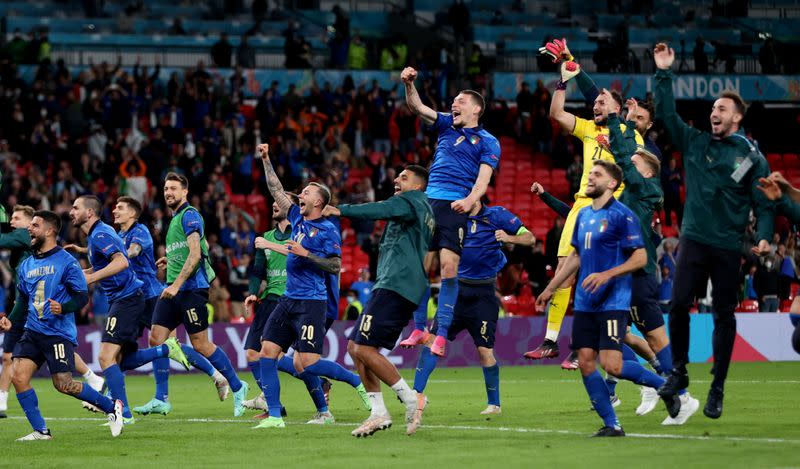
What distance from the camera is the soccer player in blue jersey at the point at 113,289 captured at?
14.1m

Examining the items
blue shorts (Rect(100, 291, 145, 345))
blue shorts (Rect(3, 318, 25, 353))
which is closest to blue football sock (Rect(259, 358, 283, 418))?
blue shorts (Rect(100, 291, 145, 345))

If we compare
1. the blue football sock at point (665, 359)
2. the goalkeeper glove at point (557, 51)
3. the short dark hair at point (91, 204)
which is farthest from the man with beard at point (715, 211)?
the short dark hair at point (91, 204)

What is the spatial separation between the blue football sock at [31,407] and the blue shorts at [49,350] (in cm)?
29

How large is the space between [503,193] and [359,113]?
4.17 metres

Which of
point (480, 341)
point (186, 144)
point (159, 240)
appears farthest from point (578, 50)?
point (480, 341)

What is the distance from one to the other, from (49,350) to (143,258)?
3142mm

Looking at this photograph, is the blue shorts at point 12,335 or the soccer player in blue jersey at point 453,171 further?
the blue shorts at point 12,335

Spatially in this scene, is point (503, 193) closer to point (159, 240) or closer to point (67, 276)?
point (159, 240)

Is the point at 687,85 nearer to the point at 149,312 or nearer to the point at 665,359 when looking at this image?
→ the point at 149,312

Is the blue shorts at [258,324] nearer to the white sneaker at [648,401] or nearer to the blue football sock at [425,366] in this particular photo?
the blue football sock at [425,366]

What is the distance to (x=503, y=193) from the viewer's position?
34.1 m

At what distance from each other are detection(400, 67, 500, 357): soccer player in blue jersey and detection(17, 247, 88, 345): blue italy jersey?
3.47m

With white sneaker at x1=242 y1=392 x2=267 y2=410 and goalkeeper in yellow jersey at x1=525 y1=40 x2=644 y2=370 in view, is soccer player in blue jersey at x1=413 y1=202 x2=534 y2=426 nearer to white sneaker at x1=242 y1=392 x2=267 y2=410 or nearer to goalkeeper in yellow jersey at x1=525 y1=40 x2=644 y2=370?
goalkeeper in yellow jersey at x1=525 y1=40 x2=644 y2=370

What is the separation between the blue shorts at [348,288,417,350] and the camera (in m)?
11.8
